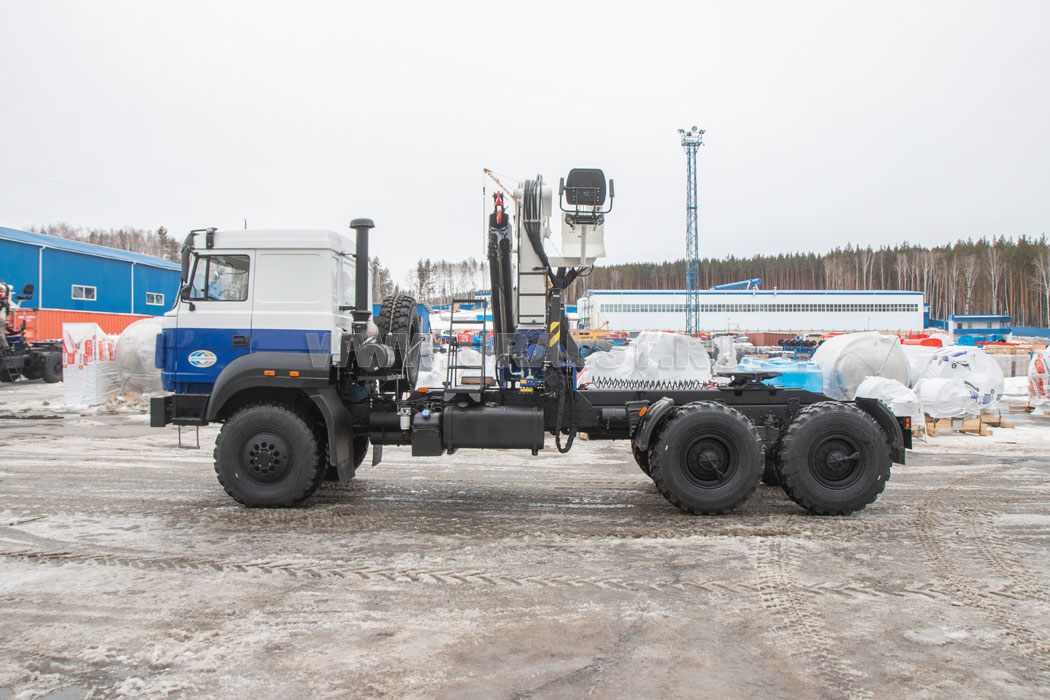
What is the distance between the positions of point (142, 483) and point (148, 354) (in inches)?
405

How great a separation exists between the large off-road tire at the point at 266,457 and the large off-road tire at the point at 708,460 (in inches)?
153

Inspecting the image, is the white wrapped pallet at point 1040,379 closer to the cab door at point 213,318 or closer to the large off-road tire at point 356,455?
the large off-road tire at point 356,455

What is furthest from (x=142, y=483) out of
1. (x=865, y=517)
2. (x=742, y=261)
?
(x=742, y=261)

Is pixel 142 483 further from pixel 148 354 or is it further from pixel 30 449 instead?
pixel 148 354

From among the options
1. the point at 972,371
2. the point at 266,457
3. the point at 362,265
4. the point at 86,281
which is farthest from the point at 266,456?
Result: the point at 86,281

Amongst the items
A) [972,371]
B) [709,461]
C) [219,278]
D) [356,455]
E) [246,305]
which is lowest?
[356,455]

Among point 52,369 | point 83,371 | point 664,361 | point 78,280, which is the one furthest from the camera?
point 78,280

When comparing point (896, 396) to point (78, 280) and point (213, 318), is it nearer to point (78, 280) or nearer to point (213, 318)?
point (213, 318)

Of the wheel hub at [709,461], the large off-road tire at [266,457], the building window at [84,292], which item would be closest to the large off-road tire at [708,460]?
the wheel hub at [709,461]

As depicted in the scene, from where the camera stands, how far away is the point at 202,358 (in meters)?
7.67

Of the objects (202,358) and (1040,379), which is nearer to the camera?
(202,358)

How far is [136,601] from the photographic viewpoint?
16.3ft

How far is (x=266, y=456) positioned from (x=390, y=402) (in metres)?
1.52

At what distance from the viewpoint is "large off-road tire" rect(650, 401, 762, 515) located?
7211mm
